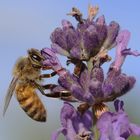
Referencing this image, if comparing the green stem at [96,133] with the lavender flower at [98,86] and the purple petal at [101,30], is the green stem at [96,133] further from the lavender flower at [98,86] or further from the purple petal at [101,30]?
the purple petal at [101,30]

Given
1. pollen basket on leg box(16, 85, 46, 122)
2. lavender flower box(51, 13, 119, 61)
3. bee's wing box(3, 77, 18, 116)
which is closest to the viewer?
lavender flower box(51, 13, 119, 61)

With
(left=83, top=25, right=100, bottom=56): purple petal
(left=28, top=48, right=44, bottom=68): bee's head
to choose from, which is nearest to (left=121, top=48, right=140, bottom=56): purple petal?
(left=83, top=25, right=100, bottom=56): purple petal

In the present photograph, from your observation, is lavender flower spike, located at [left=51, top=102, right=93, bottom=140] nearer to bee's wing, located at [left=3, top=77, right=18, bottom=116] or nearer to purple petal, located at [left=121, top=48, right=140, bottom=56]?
purple petal, located at [left=121, top=48, right=140, bottom=56]

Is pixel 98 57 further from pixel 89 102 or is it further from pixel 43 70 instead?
pixel 43 70

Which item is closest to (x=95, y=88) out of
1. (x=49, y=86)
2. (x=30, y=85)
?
(x=49, y=86)

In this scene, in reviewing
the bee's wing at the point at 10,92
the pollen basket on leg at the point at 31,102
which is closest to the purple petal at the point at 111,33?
the pollen basket on leg at the point at 31,102

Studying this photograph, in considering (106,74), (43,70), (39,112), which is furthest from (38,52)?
(106,74)

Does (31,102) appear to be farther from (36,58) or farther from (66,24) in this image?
(66,24)
